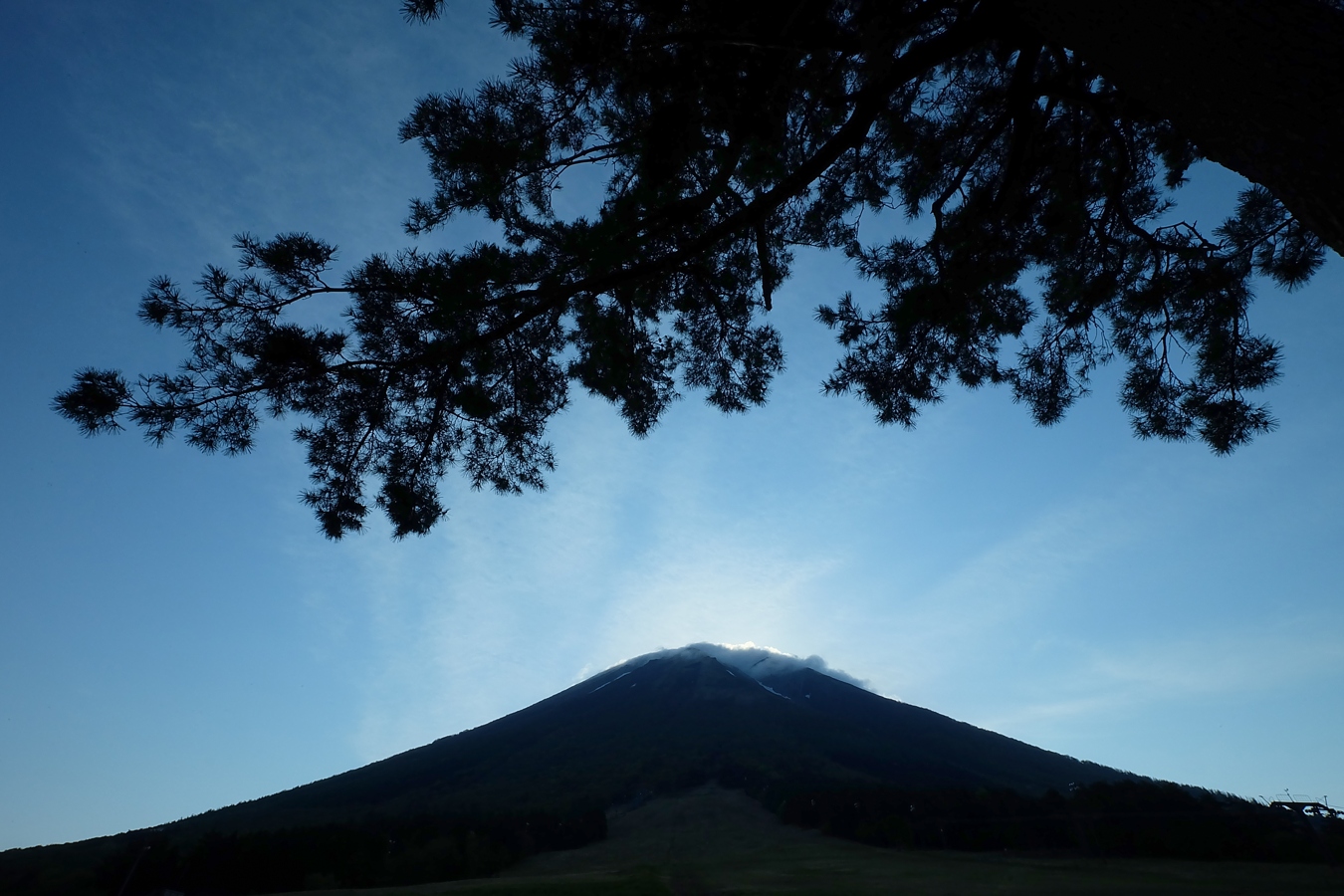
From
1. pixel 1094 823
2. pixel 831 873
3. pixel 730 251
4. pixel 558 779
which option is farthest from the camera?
pixel 558 779

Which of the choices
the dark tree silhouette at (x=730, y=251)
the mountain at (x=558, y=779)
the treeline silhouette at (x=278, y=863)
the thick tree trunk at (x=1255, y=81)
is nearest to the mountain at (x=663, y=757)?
the mountain at (x=558, y=779)

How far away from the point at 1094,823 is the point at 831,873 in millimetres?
9093

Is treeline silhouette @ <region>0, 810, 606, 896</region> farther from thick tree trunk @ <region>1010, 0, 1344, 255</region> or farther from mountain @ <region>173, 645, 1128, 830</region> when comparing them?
thick tree trunk @ <region>1010, 0, 1344, 255</region>

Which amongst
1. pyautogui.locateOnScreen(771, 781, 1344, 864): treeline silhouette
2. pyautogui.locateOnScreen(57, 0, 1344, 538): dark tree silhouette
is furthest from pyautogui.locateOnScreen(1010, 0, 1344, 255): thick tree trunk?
pyautogui.locateOnScreen(771, 781, 1344, 864): treeline silhouette

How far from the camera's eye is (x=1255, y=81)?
1830mm

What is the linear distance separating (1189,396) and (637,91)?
556 cm

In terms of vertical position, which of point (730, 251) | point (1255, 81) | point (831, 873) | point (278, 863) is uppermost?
point (730, 251)

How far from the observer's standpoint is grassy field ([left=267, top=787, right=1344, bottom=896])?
12.5 meters

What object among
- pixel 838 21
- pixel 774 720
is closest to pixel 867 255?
pixel 838 21

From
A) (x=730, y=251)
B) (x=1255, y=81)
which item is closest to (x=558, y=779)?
(x=730, y=251)

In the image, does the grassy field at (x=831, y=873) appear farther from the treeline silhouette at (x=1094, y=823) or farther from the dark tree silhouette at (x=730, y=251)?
the dark tree silhouette at (x=730, y=251)

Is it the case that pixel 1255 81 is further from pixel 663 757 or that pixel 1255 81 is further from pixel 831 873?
pixel 663 757

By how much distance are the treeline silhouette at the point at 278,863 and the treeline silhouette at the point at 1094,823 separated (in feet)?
51.8

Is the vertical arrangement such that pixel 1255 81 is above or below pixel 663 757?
above
